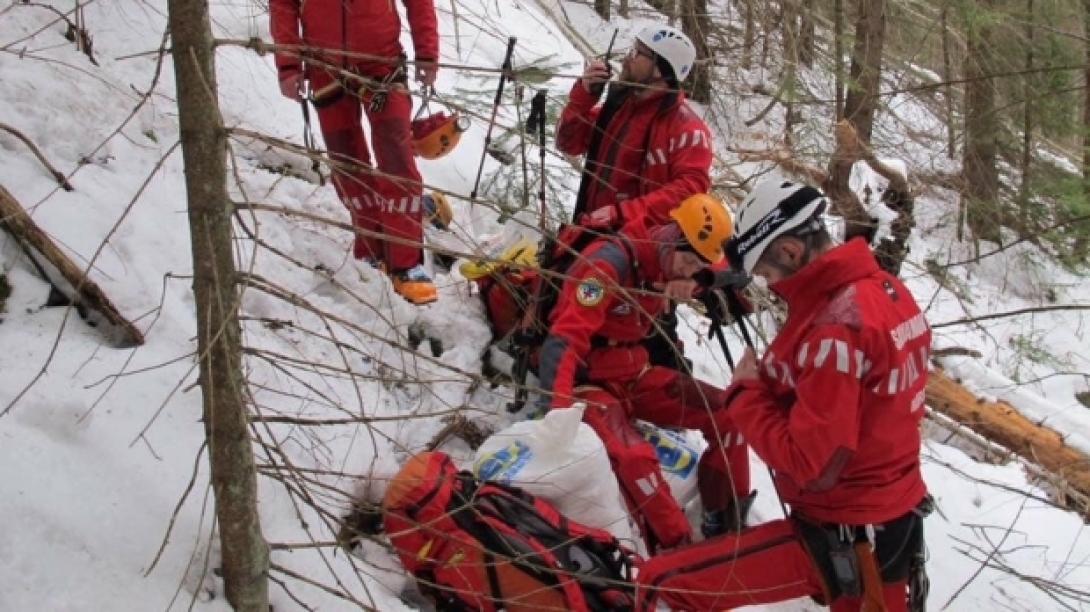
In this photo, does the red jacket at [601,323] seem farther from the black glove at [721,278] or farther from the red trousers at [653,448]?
the black glove at [721,278]

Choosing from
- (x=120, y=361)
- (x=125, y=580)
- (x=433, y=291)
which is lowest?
(x=433, y=291)

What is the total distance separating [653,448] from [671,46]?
6.69ft

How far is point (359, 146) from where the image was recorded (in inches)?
183

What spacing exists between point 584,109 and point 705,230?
4.20 ft

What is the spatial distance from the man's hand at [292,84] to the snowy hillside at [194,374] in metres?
0.36

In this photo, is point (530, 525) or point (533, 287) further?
point (533, 287)

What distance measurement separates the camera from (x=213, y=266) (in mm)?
1980

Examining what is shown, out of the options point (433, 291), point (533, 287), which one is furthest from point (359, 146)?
point (533, 287)

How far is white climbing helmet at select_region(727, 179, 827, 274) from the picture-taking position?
9.75 feet

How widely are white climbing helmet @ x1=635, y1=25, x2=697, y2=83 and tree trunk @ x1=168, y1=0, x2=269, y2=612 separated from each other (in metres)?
2.90

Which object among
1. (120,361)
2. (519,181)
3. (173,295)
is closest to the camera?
(120,361)

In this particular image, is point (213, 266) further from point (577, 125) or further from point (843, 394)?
point (577, 125)

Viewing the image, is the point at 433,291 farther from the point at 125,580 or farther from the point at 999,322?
the point at 999,322

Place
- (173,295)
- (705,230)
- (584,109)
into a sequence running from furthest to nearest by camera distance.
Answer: (584,109), (705,230), (173,295)
